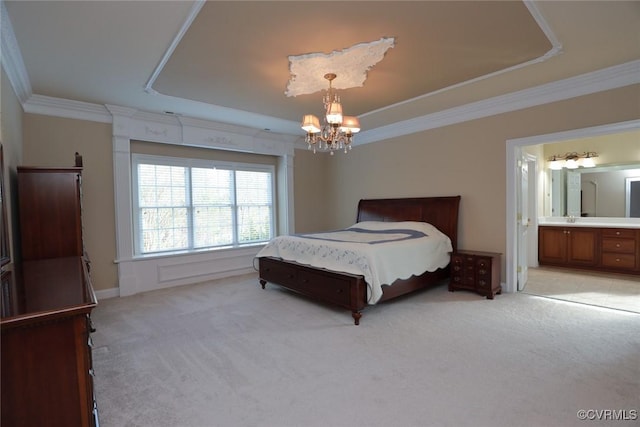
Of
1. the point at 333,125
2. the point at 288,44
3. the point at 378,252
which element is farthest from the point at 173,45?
the point at 378,252

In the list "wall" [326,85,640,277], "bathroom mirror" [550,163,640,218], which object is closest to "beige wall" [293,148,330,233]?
"wall" [326,85,640,277]

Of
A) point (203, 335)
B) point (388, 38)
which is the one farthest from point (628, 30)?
point (203, 335)

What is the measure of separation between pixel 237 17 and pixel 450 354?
10.2ft

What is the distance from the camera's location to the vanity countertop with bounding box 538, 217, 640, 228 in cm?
537

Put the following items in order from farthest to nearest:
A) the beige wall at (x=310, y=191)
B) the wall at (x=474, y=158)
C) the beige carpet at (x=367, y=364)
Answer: the beige wall at (x=310, y=191)
the wall at (x=474, y=158)
the beige carpet at (x=367, y=364)

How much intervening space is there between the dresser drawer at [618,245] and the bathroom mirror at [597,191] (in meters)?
0.77

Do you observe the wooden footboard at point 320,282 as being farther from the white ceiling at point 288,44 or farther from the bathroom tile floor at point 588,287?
the bathroom tile floor at point 588,287

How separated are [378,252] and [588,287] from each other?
338cm

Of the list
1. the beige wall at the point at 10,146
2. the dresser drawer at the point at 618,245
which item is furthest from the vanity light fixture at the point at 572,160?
the beige wall at the point at 10,146

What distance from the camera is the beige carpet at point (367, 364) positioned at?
1.89 meters

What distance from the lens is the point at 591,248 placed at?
5410 millimetres

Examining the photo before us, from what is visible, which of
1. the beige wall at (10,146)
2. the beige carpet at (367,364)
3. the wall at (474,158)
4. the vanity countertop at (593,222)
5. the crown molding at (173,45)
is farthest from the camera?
the vanity countertop at (593,222)

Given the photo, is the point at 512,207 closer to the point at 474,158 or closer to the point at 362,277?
the point at 474,158

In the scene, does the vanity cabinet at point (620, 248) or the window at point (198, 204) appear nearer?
the window at point (198, 204)
